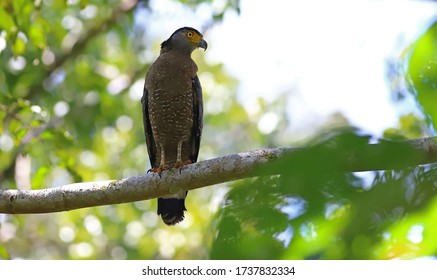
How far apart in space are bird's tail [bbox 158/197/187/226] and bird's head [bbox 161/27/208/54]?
151 centimetres

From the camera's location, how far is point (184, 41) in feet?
20.2

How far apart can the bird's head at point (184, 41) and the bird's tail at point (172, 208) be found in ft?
4.94

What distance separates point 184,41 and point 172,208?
1.69m

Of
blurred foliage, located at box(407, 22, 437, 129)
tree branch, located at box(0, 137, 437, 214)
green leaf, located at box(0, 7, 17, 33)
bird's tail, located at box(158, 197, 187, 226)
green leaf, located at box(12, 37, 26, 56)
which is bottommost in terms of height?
blurred foliage, located at box(407, 22, 437, 129)

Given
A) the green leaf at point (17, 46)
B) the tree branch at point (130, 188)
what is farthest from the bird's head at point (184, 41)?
the tree branch at point (130, 188)

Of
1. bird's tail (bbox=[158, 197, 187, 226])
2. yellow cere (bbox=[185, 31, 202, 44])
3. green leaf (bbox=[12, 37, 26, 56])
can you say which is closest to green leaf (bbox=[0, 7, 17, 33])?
green leaf (bbox=[12, 37, 26, 56])

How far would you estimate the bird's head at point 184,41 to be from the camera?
20.0 ft

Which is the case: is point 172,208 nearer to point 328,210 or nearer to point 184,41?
point 184,41

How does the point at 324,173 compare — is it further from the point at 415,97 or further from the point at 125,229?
the point at 125,229

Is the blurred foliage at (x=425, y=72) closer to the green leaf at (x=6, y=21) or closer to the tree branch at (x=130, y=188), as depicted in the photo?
the tree branch at (x=130, y=188)

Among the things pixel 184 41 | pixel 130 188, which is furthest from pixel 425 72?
pixel 184 41

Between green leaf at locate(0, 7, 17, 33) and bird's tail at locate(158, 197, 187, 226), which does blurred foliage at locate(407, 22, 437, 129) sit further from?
bird's tail at locate(158, 197, 187, 226)

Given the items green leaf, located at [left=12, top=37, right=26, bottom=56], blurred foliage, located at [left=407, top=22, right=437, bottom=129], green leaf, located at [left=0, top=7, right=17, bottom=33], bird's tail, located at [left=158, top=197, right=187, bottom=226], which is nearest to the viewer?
blurred foliage, located at [left=407, top=22, right=437, bottom=129]

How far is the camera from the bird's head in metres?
6.09
